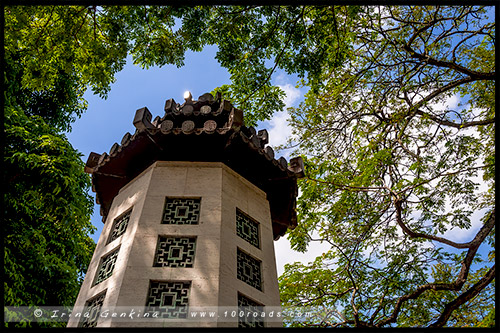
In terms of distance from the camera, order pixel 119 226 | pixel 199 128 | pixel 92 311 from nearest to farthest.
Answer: pixel 92 311 → pixel 119 226 → pixel 199 128

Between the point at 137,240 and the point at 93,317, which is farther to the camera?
the point at 137,240

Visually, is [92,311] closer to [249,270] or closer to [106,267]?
[106,267]

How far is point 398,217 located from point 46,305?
8.08 m

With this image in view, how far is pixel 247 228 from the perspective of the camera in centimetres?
559

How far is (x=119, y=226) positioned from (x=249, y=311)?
2.16 meters

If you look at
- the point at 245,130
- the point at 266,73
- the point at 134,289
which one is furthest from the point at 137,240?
the point at 266,73

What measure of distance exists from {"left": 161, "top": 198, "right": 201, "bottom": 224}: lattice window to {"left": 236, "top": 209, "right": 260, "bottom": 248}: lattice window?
1.90ft

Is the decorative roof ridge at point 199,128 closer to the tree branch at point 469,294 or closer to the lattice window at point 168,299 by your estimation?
the lattice window at point 168,299

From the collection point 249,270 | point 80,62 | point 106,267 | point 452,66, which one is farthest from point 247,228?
point 452,66

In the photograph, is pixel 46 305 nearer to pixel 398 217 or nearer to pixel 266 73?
pixel 266 73

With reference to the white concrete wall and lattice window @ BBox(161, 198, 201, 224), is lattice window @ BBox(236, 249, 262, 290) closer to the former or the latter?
the white concrete wall

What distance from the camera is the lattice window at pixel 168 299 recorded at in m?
4.11

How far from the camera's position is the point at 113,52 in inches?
282

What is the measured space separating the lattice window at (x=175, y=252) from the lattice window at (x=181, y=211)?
0.30 meters
